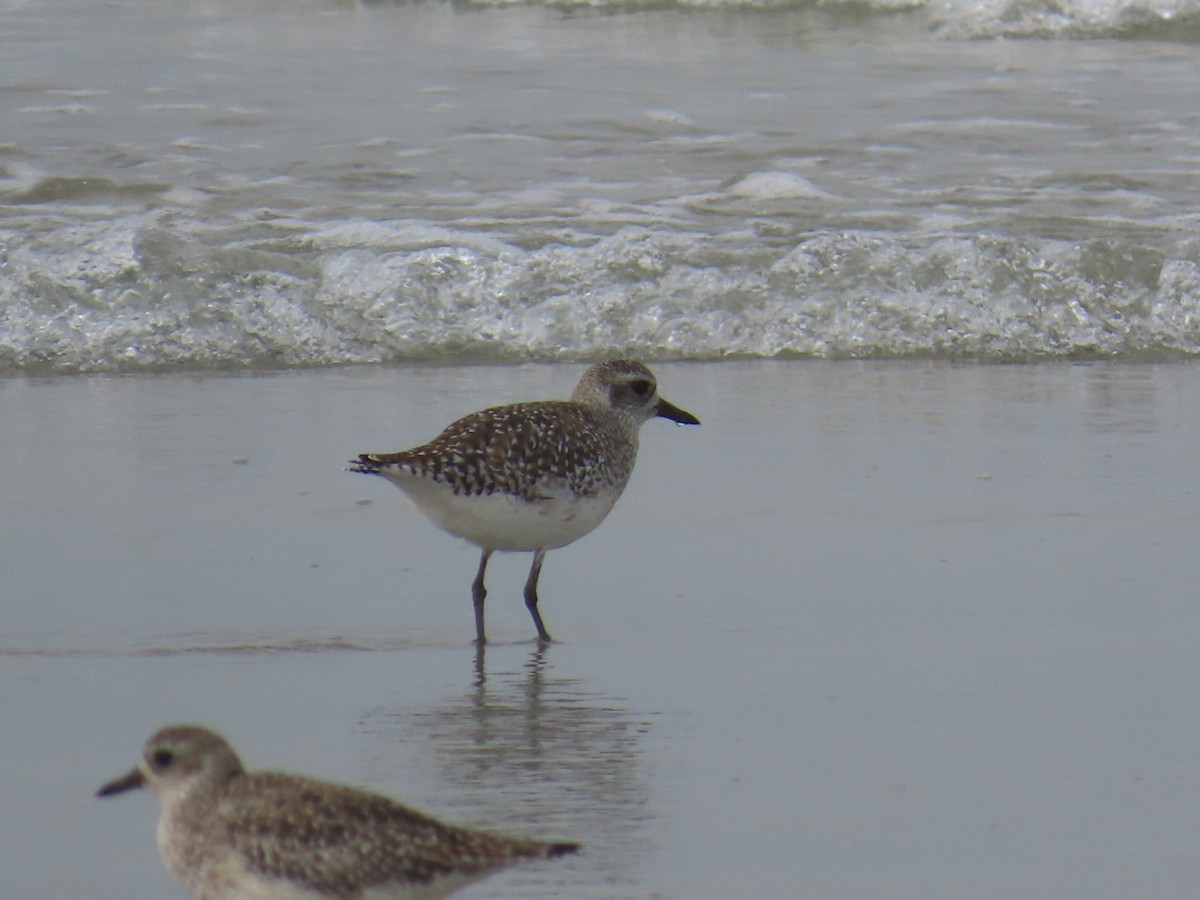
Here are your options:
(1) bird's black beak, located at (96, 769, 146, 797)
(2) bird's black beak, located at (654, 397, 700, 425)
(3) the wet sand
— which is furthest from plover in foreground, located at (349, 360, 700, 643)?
(1) bird's black beak, located at (96, 769, 146, 797)

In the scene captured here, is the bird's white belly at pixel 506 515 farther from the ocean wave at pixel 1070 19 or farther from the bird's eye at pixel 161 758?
the ocean wave at pixel 1070 19

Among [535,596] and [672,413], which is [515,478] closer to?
[535,596]

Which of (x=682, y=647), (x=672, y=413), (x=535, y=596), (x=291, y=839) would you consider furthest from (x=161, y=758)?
(x=672, y=413)

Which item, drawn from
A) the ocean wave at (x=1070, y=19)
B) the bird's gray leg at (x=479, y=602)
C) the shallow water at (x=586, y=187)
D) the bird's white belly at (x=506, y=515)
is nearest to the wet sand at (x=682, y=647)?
the bird's gray leg at (x=479, y=602)

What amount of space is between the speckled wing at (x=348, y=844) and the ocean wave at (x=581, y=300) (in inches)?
Result: 241

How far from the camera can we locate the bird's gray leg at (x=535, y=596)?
523cm

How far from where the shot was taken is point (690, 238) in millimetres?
10359

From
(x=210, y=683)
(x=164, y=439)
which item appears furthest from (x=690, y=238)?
(x=210, y=683)

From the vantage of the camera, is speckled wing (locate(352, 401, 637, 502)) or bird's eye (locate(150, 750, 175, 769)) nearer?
bird's eye (locate(150, 750, 175, 769))

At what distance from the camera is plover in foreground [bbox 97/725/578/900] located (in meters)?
3.09

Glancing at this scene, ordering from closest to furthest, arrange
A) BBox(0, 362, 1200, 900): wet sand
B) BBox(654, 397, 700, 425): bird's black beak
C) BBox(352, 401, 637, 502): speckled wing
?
BBox(0, 362, 1200, 900): wet sand, BBox(352, 401, 637, 502): speckled wing, BBox(654, 397, 700, 425): bird's black beak

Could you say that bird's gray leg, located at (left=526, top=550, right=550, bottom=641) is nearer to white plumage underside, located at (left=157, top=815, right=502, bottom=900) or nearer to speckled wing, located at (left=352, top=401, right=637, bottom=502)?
speckled wing, located at (left=352, top=401, right=637, bottom=502)

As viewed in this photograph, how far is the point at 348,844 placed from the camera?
309 centimetres

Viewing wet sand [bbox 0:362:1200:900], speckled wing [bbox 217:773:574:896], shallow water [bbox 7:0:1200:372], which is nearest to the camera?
speckled wing [bbox 217:773:574:896]
